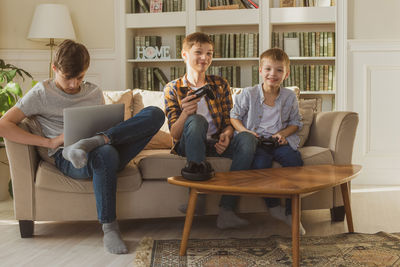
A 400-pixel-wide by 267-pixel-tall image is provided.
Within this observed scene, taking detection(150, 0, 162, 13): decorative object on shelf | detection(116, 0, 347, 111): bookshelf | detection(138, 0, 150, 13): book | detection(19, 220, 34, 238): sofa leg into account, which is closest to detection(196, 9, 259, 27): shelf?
detection(116, 0, 347, 111): bookshelf

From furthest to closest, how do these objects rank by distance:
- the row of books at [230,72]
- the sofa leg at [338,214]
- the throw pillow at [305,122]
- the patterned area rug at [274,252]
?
1. the row of books at [230,72]
2. the throw pillow at [305,122]
3. the sofa leg at [338,214]
4. the patterned area rug at [274,252]

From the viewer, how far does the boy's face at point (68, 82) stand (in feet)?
7.80

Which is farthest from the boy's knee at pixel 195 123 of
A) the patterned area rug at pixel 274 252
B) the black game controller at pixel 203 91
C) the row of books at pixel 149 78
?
the row of books at pixel 149 78

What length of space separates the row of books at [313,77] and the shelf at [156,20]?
3.17 ft

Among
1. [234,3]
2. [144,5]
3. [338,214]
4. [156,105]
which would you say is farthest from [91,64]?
[338,214]

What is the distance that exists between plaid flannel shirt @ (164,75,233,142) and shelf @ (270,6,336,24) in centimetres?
145

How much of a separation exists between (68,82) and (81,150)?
416mm

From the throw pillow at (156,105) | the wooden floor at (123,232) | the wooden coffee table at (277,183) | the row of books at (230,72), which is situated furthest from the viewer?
the row of books at (230,72)

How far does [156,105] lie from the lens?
3184mm

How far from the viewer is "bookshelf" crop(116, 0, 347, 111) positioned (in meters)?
4.07

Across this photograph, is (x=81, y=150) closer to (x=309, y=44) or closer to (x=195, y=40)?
(x=195, y=40)

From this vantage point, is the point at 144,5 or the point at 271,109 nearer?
the point at 271,109

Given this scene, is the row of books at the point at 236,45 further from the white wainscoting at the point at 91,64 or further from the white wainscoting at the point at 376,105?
the white wainscoting at the point at 91,64

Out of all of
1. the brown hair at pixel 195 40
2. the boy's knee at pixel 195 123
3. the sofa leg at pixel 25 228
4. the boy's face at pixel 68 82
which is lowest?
the sofa leg at pixel 25 228
